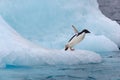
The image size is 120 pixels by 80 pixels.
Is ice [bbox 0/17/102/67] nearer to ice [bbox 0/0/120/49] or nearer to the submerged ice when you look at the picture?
the submerged ice

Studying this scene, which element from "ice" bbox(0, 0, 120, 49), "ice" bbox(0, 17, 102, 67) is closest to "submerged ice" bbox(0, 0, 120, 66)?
"ice" bbox(0, 0, 120, 49)

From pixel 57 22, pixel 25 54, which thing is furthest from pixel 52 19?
pixel 25 54

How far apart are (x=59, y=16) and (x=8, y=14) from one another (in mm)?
1958

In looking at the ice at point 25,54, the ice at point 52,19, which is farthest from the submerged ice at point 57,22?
the ice at point 25,54

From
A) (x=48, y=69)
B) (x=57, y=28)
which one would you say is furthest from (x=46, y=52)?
(x=57, y=28)

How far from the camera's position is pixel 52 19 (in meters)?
11.6

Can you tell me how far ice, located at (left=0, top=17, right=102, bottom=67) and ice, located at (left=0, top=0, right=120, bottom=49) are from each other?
355cm

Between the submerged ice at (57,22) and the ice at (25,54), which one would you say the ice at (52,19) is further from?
the ice at (25,54)

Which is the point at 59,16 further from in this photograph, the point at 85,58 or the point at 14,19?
the point at 85,58

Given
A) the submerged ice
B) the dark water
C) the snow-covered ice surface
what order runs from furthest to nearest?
1. the submerged ice
2. the snow-covered ice surface
3. the dark water

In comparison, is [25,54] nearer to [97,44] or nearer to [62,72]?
[62,72]

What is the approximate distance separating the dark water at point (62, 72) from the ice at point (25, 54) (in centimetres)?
10

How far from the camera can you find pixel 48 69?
6.43 m

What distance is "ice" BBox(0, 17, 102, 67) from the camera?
619cm
